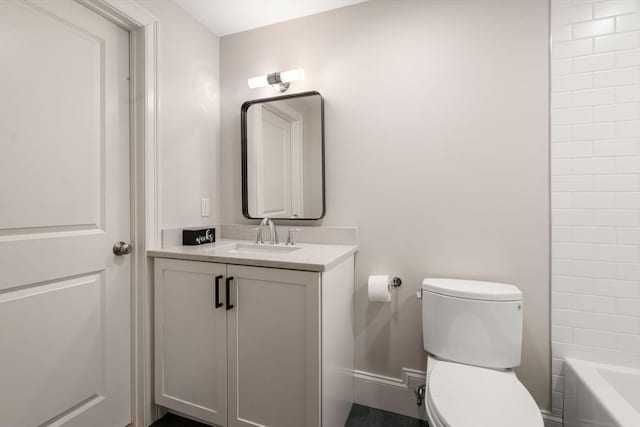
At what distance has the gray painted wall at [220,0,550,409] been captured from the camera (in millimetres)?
1398

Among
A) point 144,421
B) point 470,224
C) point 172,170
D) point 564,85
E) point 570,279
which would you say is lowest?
point 144,421

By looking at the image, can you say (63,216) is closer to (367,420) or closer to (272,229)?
(272,229)

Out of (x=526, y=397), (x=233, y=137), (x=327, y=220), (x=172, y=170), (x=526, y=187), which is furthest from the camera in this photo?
(x=233, y=137)

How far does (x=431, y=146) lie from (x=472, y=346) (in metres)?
0.99

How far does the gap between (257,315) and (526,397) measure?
107 centimetres

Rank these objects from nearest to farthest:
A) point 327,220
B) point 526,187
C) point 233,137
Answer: point 526,187, point 327,220, point 233,137

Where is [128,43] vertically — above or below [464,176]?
above

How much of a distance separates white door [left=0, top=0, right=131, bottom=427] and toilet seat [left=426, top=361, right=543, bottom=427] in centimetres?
147

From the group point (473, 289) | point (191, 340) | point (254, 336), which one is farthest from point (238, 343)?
point (473, 289)

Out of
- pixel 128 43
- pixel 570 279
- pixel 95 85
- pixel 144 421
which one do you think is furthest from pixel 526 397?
pixel 128 43

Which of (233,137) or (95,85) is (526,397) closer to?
(233,137)

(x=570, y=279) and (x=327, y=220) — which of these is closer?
(x=570, y=279)

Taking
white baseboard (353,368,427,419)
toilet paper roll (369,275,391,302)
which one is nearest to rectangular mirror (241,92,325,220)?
toilet paper roll (369,275,391,302)

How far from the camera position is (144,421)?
4.91ft
